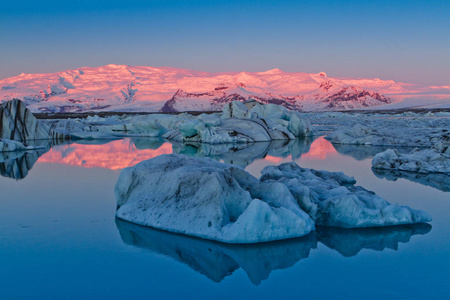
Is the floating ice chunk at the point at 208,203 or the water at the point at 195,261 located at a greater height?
the floating ice chunk at the point at 208,203

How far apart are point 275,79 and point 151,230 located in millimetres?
104222

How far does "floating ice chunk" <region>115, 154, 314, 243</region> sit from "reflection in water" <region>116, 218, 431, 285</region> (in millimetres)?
99

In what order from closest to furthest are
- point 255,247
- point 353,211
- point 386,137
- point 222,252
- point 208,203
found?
1. point 222,252
2. point 255,247
3. point 208,203
4. point 353,211
5. point 386,137

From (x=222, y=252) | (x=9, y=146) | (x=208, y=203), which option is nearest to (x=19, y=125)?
(x=9, y=146)

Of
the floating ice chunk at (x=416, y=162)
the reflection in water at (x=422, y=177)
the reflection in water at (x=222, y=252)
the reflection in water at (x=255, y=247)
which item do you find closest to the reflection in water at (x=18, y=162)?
the reflection in water at (x=255, y=247)

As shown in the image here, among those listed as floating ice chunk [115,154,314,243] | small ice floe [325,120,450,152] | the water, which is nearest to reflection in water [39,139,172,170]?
the water

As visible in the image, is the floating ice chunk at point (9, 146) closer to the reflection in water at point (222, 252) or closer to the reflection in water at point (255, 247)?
the reflection in water at point (255, 247)

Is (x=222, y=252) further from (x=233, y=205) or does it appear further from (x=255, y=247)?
(x=233, y=205)

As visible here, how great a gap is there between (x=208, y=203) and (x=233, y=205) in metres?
0.28

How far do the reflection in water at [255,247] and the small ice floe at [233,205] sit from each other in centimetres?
9

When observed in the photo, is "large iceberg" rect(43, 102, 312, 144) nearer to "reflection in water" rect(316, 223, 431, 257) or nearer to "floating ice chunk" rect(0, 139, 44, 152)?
"floating ice chunk" rect(0, 139, 44, 152)

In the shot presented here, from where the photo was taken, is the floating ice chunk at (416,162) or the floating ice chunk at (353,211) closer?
the floating ice chunk at (353,211)

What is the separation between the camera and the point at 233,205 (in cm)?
449

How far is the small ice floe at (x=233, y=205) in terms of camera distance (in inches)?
163
